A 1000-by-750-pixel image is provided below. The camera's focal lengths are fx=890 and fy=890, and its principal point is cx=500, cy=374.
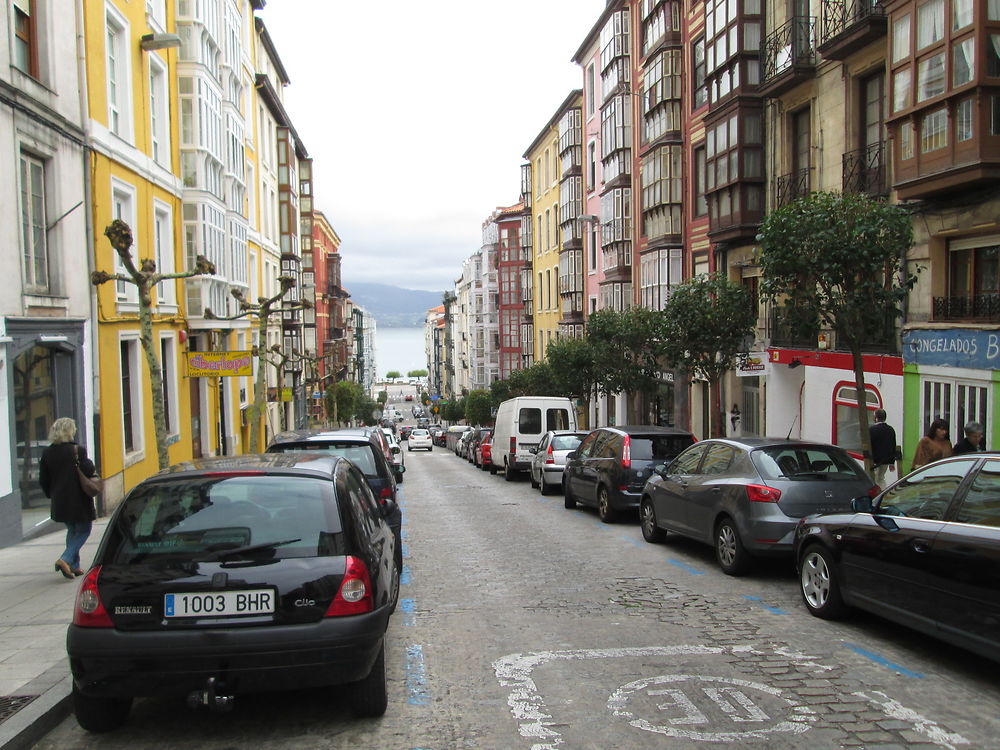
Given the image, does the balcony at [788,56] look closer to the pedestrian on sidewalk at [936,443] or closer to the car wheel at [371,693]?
the pedestrian on sidewalk at [936,443]

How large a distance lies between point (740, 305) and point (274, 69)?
3380 centimetres

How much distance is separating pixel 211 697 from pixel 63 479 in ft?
17.3

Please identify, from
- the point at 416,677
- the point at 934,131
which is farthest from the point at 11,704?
the point at 934,131

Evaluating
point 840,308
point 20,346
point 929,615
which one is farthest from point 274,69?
point 929,615

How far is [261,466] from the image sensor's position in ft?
18.2

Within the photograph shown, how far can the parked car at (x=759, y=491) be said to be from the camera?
912 centimetres

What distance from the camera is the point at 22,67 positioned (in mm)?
13266

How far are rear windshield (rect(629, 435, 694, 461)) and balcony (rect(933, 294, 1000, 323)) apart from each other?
4.98 metres

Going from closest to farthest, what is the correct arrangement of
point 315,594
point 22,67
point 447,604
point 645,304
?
point 315,594, point 447,604, point 22,67, point 645,304

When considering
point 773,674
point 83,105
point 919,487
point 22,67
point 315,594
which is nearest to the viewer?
point 315,594

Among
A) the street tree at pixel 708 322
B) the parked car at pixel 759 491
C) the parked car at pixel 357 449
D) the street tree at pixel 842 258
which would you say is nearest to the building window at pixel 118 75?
the parked car at pixel 357 449

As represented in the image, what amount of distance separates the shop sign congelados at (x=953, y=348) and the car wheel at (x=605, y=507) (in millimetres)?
6086

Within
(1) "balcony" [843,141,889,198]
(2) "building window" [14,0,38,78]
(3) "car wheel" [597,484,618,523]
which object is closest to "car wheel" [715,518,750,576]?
(3) "car wheel" [597,484,618,523]

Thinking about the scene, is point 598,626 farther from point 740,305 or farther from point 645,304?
point 645,304
